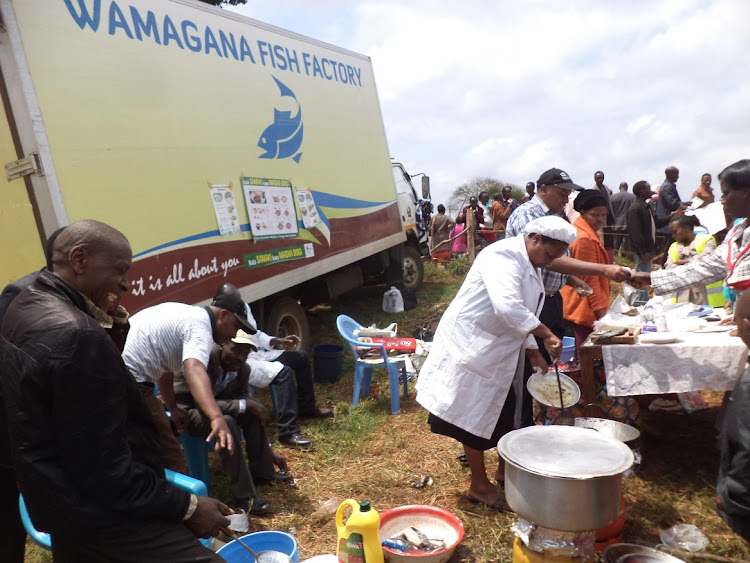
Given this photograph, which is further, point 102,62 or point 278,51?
point 278,51

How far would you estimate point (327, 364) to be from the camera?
5699mm

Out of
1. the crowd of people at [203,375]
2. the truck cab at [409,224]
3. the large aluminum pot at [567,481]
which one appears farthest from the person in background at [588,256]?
the truck cab at [409,224]

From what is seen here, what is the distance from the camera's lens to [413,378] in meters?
5.50

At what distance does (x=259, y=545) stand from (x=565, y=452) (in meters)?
1.52

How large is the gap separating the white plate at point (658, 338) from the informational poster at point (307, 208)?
12.3 feet

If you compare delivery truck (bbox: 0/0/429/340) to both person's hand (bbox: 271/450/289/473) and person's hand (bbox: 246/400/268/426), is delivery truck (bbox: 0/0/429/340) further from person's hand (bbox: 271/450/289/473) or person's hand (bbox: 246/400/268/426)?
person's hand (bbox: 271/450/289/473)

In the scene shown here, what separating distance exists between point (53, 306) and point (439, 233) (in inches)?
482

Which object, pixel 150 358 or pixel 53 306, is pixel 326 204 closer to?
pixel 150 358

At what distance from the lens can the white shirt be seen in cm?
306

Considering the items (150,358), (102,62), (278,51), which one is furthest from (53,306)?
(278,51)

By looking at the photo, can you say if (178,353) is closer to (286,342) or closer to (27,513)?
(27,513)

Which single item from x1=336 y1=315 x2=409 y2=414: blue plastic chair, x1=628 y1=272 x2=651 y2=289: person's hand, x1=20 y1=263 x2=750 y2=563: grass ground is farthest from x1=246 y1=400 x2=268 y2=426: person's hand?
x1=628 y1=272 x2=651 y2=289: person's hand

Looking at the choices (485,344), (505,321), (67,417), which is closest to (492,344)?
(485,344)

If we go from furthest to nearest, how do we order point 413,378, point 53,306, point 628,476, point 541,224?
point 413,378
point 628,476
point 541,224
point 53,306
